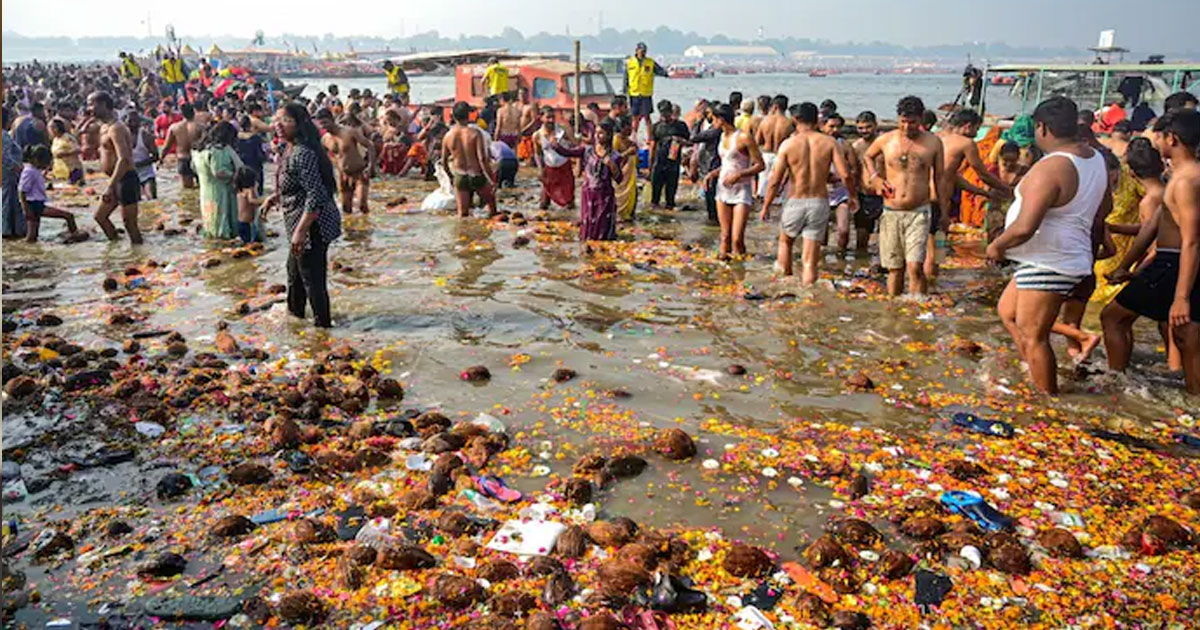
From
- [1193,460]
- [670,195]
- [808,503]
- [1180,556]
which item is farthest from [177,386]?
[670,195]

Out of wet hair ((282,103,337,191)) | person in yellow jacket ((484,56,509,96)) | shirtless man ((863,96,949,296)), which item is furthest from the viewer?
person in yellow jacket ((484,56,509,96))

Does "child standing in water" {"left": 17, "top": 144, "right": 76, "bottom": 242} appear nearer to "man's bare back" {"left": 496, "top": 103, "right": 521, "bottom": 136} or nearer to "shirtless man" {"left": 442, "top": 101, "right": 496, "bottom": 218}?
"shirtless man" {"left": 442, "top": 101, "right": 496, "bottom": 218}

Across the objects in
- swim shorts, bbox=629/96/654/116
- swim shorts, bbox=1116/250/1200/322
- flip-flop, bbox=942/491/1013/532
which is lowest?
flip-flop, bbox=942/491/1013/532

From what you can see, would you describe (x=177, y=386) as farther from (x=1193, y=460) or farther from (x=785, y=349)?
(x=1193, y=460)

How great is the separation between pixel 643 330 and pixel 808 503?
305 cm

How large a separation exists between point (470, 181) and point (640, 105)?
747cm

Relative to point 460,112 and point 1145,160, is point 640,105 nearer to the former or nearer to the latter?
point 460,112

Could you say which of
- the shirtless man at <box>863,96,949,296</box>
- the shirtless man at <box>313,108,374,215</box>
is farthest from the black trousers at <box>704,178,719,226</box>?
the shirtless man at <box>313,108,374,215</box>

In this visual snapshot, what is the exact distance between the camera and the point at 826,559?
375 centimetres

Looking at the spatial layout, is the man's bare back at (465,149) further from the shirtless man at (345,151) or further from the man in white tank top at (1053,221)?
the man in white tank top at (1053,221)

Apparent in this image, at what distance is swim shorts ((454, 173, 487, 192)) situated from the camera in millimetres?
11539

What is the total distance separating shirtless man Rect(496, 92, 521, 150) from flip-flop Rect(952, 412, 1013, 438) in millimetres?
12327

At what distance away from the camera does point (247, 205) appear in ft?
33.8

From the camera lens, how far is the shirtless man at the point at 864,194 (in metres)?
9.39
